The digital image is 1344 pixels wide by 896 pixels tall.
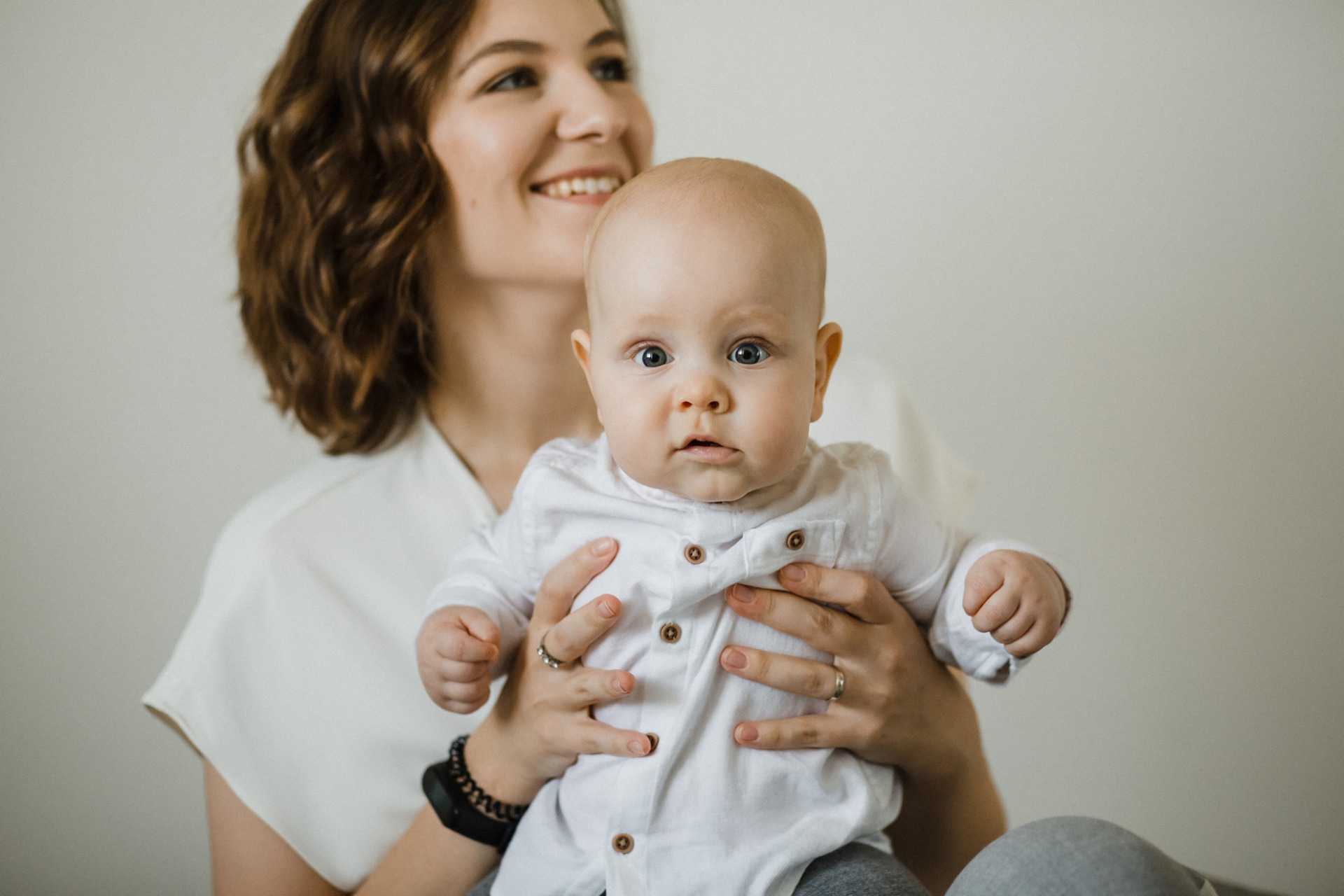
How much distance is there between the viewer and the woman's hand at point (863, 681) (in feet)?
3.60

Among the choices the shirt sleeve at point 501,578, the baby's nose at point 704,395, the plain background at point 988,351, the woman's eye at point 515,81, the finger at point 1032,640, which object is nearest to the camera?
the baby's nose at point 704,395

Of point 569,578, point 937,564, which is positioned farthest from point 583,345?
point 937,564

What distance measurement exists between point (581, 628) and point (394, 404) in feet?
2.94

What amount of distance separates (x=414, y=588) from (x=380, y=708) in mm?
191

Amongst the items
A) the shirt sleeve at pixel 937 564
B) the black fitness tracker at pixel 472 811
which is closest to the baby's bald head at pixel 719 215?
the shirt sleeve at pixel 937 564

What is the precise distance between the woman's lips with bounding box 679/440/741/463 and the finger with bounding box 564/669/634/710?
264 millimetres

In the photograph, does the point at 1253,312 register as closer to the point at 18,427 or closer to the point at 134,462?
the point at 134,462

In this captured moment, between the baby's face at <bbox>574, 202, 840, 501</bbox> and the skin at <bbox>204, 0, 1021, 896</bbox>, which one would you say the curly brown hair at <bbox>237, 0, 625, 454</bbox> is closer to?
the skin at <bbox>204, 0, 1021, 896</bbox>

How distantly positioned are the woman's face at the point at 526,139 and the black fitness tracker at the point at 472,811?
0.79 m

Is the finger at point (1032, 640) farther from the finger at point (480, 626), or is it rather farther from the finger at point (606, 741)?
the finger at point (480, 626)

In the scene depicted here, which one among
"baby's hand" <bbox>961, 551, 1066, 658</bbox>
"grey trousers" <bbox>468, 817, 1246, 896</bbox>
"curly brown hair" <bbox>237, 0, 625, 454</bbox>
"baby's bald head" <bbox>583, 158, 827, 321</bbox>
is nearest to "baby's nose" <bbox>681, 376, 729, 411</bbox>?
"baby's bald head" <bbox>583, 158, 827, 321</bbox>

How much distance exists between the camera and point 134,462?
2.21 metres

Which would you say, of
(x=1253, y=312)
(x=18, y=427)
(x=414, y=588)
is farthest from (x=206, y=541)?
(x=1253, y=312)

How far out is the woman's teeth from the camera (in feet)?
5.54
